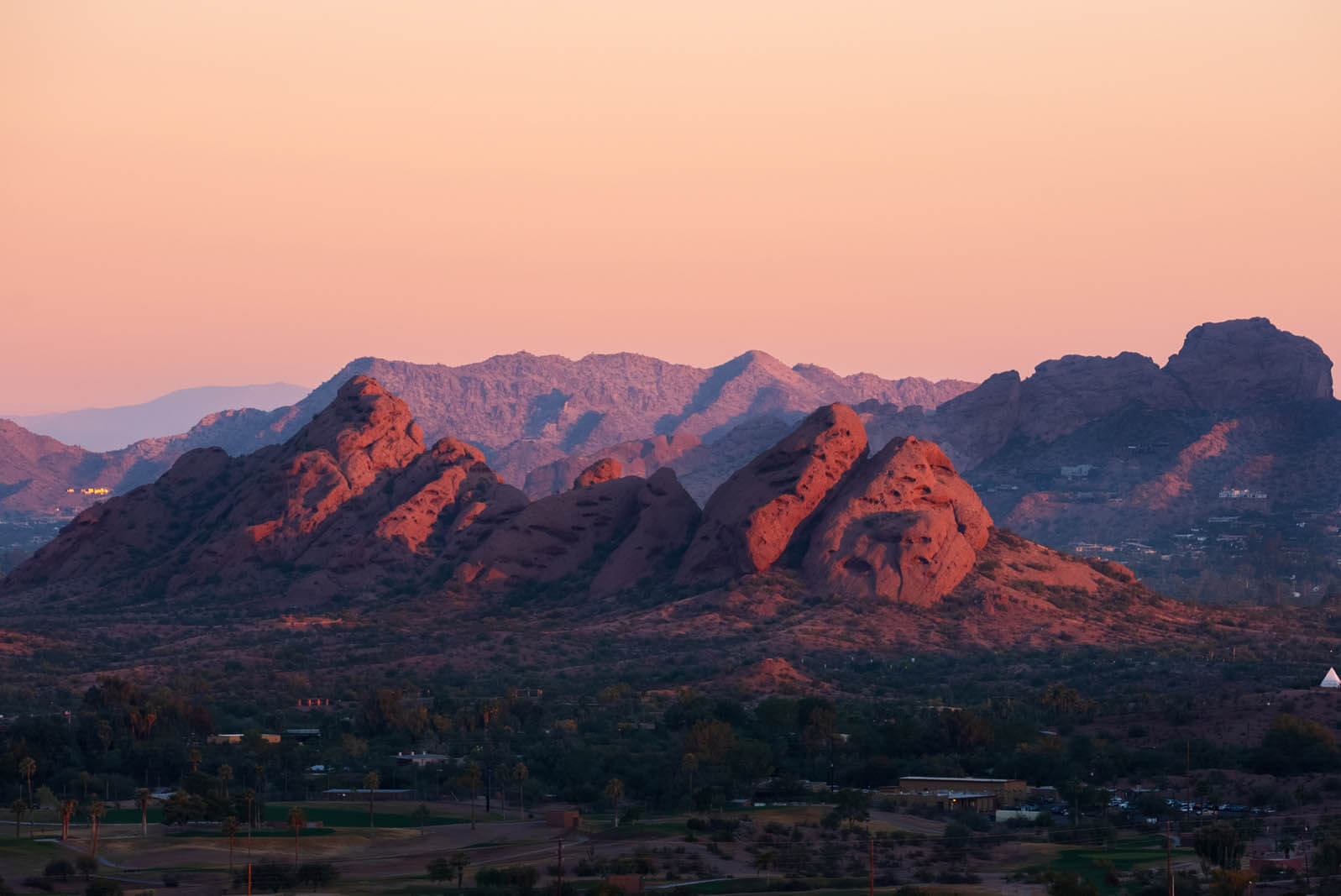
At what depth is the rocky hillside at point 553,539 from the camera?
496 feet

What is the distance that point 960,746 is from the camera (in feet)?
329

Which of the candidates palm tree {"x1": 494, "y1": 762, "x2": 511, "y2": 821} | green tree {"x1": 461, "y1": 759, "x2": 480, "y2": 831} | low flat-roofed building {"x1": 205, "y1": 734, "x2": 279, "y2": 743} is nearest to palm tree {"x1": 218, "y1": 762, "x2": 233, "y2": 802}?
low flat-roofed building {"x1": 205, "y1": 734, "x2": 279, "y2": 743}

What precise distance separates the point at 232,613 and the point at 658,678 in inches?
1946

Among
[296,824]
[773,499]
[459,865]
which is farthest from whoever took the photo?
[773,499]

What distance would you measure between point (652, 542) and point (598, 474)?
22.3m

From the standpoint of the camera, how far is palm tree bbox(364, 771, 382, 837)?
82.3m

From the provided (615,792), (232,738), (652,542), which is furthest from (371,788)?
(652,542)

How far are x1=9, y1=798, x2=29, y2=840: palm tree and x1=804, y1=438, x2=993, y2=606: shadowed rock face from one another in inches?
3016

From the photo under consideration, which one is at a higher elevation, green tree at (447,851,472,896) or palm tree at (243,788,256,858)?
palm tree at (243,788,256,858)

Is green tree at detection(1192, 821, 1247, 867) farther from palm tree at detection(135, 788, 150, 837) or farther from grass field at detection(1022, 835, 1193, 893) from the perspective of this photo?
palm tree at detection(135, 788, 150, 837)

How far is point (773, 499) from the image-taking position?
156m

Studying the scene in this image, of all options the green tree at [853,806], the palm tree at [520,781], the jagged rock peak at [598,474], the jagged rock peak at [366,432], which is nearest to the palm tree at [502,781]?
the palm tree at [520,781]

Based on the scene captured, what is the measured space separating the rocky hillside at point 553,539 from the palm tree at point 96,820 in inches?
2705

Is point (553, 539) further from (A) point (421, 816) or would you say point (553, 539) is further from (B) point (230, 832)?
(B) point (230, 832)
